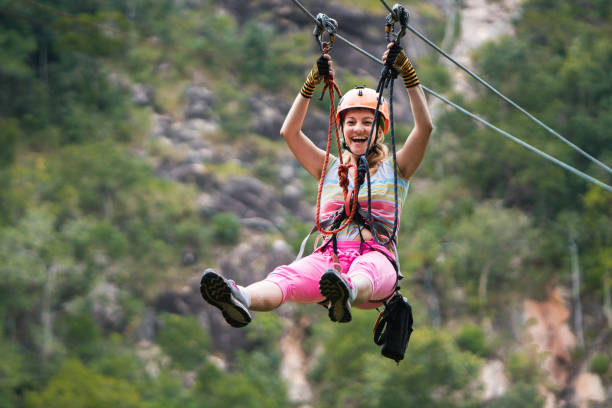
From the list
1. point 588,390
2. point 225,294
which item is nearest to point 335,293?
point 225,294

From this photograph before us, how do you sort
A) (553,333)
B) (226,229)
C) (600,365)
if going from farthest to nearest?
(226,229), (553,333), (600,365)

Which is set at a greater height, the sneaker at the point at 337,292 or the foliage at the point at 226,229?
the foliage at the point at 226,229

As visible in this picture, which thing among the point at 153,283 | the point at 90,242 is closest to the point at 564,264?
the point at 153,283

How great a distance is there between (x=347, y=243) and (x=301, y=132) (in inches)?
22.6

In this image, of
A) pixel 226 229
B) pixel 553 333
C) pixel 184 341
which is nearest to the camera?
pixel 184 341

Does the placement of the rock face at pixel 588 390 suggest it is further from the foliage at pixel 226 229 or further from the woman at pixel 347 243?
the woman at pixel 347 243

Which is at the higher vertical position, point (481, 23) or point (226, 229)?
point (481, 23)

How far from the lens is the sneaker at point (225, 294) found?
366cm

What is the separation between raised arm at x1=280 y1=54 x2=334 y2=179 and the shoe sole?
93cm

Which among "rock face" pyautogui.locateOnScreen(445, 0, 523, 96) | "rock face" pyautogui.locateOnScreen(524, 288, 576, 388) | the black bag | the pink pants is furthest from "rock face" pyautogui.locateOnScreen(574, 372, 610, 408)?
the pink pants

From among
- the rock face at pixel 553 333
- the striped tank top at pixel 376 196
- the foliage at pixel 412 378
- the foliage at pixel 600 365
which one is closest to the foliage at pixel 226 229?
the foliage at pixel 412 378

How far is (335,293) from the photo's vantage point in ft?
12.1

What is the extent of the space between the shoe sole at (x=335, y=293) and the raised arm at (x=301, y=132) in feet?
3.04

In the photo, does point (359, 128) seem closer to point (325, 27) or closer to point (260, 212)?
point (325, 27)
